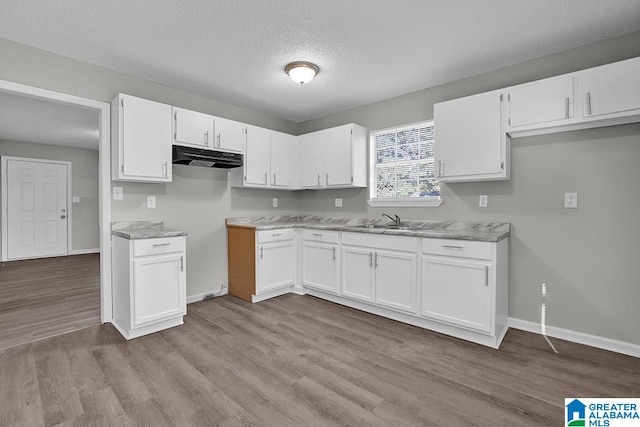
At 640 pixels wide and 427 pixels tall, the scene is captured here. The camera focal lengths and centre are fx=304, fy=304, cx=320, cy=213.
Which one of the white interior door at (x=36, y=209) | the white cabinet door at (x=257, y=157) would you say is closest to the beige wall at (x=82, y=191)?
the white interior door at (x=36, y=209)

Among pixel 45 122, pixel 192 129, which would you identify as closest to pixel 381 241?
pixel 192 129

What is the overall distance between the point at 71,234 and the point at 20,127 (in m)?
2.59

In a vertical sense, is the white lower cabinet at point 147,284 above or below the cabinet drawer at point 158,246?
below

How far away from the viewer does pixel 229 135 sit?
3629mm

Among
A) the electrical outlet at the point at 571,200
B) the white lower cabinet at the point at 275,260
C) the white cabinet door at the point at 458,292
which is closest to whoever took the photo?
the white cabinet door at the point at 458,292

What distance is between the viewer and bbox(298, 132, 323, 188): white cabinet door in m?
4.16

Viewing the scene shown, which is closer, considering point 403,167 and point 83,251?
point 403,167

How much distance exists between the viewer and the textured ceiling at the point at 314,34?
6.78 feet

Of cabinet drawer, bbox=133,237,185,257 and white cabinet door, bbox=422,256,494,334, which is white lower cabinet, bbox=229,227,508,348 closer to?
white cabinet door, bbox=422,256,494,334

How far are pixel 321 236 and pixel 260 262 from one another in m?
0.78

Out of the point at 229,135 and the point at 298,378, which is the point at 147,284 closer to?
the point at 298,378

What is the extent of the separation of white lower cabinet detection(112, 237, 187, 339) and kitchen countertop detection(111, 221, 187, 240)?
→ 0.05m

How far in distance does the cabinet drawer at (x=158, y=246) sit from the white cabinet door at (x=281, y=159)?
1572mm

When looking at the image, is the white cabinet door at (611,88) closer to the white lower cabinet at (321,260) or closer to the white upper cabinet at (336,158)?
the white upper cabinet at (336,158)
